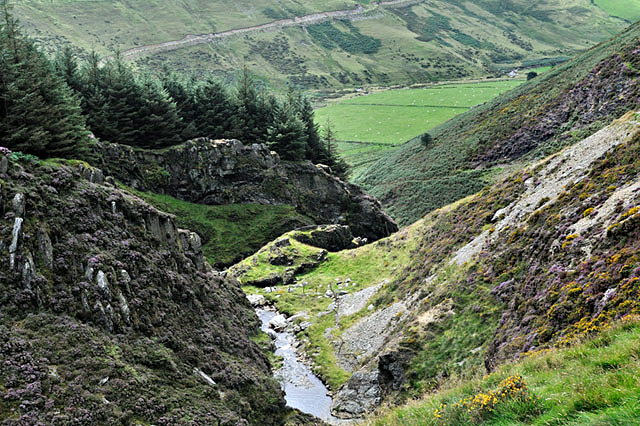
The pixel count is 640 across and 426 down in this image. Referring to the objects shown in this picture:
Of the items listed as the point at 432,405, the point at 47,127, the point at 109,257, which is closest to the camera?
the point at 432,405

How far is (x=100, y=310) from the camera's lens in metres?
26.3

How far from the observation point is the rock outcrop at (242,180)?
76125mm

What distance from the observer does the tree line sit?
44.3m

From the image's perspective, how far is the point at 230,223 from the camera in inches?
3169

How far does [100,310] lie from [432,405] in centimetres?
2041

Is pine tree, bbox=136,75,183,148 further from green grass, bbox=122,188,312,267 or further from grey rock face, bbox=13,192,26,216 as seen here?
grey rock face, bbox=13,192,26,216

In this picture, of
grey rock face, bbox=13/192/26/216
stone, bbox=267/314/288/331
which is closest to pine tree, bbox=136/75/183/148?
stone, bbox=267/314/288/331

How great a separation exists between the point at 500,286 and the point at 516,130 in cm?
9075

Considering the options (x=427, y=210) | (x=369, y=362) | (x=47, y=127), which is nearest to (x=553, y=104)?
(x=427, y=210)

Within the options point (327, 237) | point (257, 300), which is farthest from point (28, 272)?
point (327, 237)

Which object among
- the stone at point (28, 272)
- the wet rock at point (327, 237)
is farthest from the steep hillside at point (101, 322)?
the wet rock at point (327, 237)

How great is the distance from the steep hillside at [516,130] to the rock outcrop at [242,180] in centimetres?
2148

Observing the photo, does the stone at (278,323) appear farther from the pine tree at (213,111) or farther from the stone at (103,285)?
the pine tree at (213,111)

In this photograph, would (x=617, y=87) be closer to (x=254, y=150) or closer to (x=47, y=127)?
(x=254, y=150)
